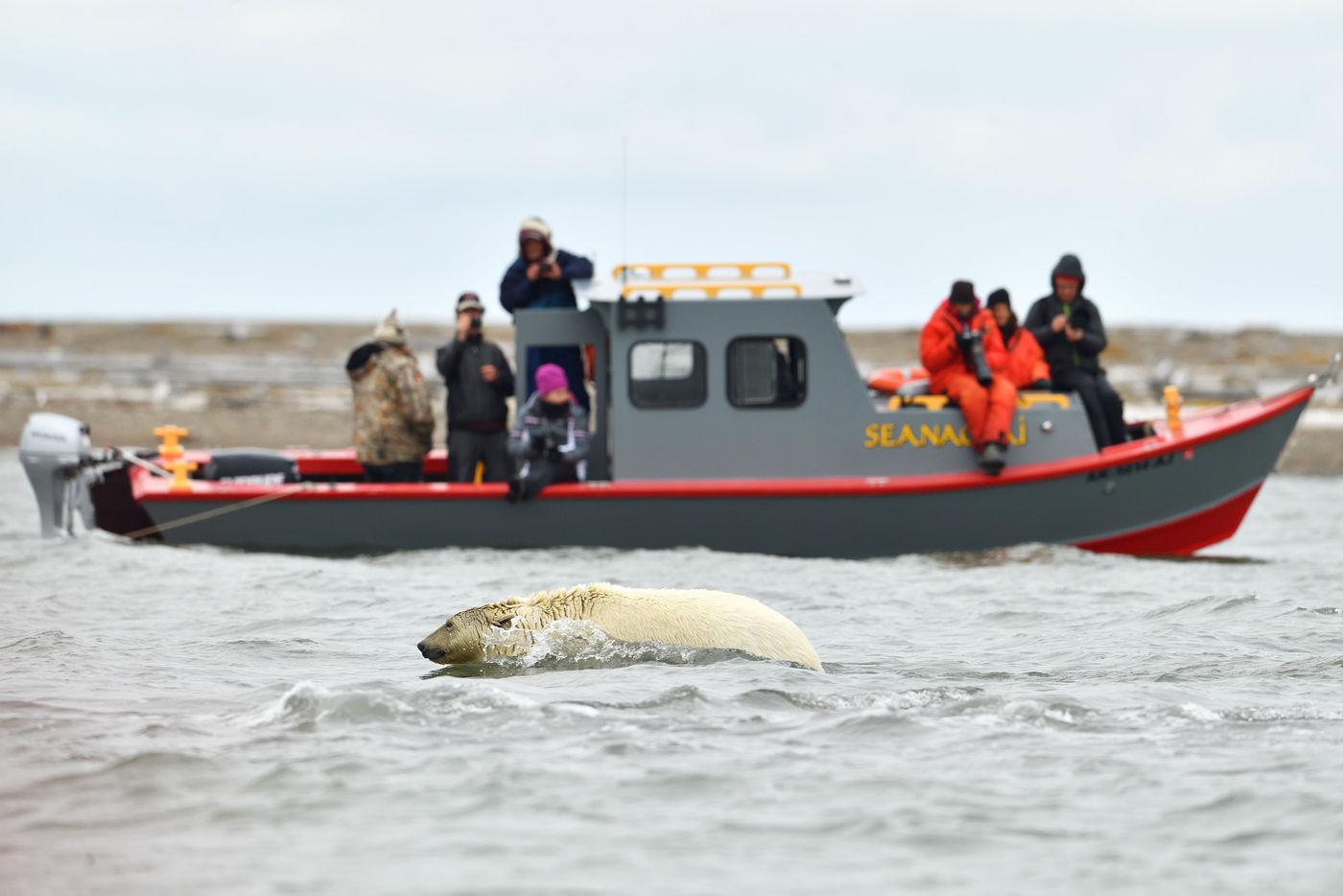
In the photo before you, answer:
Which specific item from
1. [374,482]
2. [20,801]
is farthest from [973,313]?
[20,801]

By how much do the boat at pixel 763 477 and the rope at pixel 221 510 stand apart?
17 mm

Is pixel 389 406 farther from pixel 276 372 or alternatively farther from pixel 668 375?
pixel 276 372

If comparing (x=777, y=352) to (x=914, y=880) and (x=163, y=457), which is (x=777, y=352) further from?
(x=914, y=880)

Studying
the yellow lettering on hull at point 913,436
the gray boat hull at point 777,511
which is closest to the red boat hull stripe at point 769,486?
the gray boat hull at point 777,511

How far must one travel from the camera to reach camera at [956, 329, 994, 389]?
11.4 m

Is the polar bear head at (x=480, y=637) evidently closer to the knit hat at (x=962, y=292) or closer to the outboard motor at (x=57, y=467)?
the knit hat at (x=962, y=292)

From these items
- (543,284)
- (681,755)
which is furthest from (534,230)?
(681,755)

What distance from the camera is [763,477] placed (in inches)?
455

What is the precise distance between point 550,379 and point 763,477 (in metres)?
1.83

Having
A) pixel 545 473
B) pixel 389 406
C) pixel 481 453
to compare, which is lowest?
pixel 545 473

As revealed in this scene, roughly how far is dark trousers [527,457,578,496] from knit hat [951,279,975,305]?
10.6 feet

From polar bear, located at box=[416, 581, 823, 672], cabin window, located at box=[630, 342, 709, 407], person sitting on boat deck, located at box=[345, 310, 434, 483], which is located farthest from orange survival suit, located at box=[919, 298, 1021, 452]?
polar bear, located at box=[416, 581, 823, 672]

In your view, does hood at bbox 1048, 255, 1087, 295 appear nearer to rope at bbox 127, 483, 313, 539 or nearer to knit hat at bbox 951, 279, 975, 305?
knit hat at bbox 951, 279, 975, 305

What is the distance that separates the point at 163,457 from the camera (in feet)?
40.0
